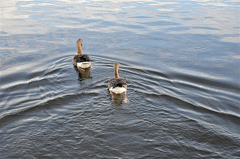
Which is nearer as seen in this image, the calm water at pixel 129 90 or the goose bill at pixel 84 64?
the calm water at pixel 129 90

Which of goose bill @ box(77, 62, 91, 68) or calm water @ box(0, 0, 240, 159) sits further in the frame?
goose bill @ box(77, 62, 91, 68)

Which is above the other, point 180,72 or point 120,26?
point 120,26

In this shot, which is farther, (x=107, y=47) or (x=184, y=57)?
(x=107, y=47)

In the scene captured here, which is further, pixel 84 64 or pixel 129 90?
pixel 84 64

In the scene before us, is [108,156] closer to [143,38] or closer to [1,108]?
[1,108]

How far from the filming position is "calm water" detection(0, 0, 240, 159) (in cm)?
799

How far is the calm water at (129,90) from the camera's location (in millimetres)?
7992

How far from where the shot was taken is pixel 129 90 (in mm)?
11680

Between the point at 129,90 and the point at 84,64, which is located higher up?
the point at 84,64

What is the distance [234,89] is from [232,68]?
2.68 m

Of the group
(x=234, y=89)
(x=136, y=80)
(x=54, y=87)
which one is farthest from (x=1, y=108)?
(x=234, y=89)

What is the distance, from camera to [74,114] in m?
9.50

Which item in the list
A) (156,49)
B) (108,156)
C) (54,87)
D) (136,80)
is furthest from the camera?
(156,49)

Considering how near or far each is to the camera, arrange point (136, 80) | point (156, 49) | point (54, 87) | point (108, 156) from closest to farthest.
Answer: point (108, 156), point (54, 87), point (136, 80), point (156, 49)
